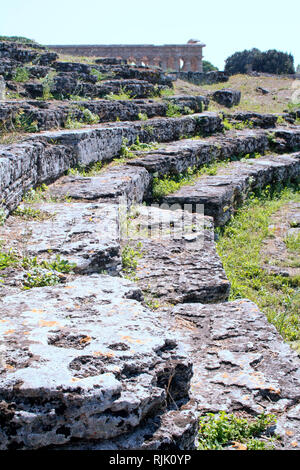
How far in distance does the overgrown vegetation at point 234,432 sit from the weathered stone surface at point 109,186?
3124 millimetres

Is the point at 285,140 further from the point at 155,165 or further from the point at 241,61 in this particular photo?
the point at 241,61

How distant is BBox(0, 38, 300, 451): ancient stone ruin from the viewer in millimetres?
1817

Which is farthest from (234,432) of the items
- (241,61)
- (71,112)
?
(241,61)

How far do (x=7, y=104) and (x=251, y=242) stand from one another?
12.9 feet

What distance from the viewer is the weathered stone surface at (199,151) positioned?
7496 millimetres

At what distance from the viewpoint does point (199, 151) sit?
8836 mm

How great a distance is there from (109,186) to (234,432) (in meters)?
3.68

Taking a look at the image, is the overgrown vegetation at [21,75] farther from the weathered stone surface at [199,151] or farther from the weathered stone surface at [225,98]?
the weathered stone surface at [225,98]

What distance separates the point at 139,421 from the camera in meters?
1.90

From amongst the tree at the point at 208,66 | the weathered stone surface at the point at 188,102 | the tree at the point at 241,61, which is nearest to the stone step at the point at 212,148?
the weathered stone surface at the point at 188,102

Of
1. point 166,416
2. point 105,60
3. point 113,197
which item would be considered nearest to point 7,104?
point 113,197

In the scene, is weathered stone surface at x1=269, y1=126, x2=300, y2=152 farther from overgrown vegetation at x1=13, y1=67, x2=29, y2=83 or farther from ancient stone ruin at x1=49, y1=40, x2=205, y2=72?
ancient stone ruin at x1=49, y1=40, x2=205, y2=72

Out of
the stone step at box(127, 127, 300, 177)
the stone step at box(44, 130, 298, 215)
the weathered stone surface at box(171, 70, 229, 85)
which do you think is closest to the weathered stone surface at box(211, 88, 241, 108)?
the stone step at box(127, 127, 300, 177)

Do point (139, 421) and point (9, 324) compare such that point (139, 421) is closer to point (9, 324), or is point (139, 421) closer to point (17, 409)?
point (17, 409)
